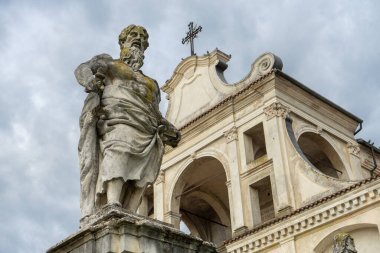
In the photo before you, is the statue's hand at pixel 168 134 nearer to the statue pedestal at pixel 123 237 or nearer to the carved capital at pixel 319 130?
the statue pedestal at pixel 123 237

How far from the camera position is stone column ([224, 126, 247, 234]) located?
70.7 ft

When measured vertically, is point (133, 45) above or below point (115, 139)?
above

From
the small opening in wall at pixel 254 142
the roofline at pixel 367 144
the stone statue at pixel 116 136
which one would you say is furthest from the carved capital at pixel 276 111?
the stone statue at pixel 116 136

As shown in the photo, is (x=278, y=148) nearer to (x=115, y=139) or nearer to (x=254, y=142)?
(x=254, y=142)

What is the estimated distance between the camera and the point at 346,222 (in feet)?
60.5

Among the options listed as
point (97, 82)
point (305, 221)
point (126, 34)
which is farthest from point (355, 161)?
point (97, 82)

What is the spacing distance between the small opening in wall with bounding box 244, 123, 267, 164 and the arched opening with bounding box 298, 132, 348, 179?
149 centimetres

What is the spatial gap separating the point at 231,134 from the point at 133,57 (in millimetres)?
17348

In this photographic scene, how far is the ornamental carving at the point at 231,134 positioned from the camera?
2323 centimetres

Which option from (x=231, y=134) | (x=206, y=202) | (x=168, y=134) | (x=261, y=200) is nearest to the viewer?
(x=168, y=134)

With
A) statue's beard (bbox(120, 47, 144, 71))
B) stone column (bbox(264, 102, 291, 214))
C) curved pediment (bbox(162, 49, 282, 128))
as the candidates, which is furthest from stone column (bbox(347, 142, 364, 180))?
statue's beard (bbox(120, 47, 144, 71))

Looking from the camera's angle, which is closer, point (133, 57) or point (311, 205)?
point (133, 57)

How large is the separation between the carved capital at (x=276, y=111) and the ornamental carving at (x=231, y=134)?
5.12 ft

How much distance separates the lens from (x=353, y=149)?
24812 millimetres
